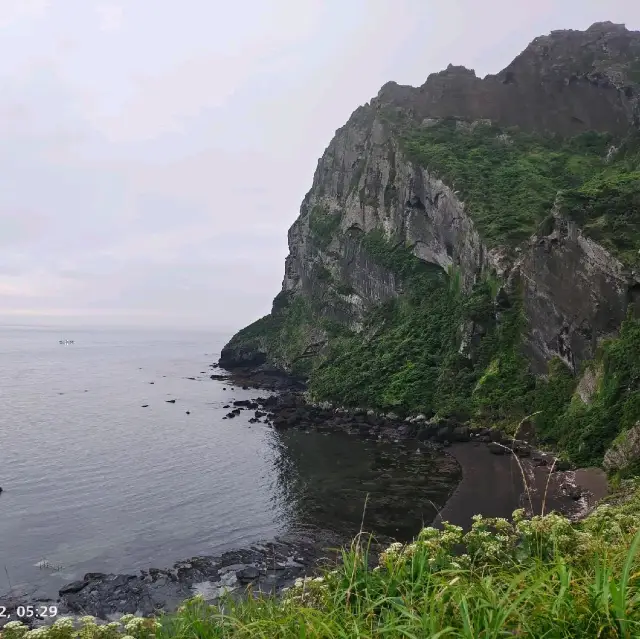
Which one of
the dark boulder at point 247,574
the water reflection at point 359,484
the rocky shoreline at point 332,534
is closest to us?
the rocky shoreline at point 332,534

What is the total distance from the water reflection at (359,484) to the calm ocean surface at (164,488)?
0.10 metres

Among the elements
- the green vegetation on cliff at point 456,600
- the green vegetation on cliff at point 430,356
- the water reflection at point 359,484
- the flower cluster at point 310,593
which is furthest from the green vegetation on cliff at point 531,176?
the flower cluster at point 310,593

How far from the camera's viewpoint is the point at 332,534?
2122cm

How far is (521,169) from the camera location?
60.8 metres

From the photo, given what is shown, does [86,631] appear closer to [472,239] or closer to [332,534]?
[332,534]

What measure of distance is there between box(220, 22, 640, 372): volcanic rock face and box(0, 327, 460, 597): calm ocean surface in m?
19.0

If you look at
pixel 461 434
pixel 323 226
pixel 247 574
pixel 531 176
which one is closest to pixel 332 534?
pixel 247 574

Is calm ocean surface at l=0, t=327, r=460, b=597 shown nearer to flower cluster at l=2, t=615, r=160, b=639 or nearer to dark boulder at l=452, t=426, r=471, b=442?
dark boulder at l=452, t=426, r=471, b=442

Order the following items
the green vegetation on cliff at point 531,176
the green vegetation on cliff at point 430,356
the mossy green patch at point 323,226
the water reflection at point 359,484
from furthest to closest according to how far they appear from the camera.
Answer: the mossy green patch at point 323,226 → the green vegetation on cliff at point 430,356 → the green vegetation on cliff at point 531,176 → the water reflection at point 359,484

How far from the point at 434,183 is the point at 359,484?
42766 mm

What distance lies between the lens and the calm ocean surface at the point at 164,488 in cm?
2016

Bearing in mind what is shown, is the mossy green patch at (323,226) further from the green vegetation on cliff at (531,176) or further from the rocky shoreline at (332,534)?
the rocky shoreline at (332,534)

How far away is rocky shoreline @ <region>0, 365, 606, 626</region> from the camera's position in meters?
16.0

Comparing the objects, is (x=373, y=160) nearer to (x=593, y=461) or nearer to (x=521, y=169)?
(x=521, y=169)
